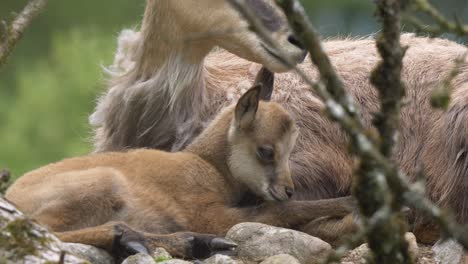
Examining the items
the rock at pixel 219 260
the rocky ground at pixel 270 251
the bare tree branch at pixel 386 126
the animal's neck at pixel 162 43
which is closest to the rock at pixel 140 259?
the rocky ground at pixel 270 251

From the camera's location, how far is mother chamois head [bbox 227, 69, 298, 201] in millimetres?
6508

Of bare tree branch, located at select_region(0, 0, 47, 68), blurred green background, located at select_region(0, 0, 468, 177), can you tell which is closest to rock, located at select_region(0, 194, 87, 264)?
bare tree branch, located at select_region(0, 0, 47, 68)

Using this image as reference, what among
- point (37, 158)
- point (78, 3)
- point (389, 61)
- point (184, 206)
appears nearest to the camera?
point (389, 61)

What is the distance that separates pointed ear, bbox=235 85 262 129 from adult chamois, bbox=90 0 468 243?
1.72ft

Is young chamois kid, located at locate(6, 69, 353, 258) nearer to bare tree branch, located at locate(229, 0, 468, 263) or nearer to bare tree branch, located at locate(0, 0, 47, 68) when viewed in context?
bare tree branch, located at locate(0, 0, 47, 68)

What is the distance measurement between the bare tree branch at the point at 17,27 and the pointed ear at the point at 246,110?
190 cm

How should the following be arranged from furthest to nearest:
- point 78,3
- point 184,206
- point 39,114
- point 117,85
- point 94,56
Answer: point 78,3 < point 39,114 < point 94,56 < point 117,85 < point 184,206

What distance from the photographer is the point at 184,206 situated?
20.9 feet

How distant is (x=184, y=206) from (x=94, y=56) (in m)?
9.65

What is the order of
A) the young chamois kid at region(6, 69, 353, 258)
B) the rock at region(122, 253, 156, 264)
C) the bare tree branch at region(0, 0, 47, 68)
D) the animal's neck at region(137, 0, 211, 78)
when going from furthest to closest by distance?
the animal's neck at region(137, 0, 211, 78) → the young chamois kid at region(6, 69, 353, 258) → the rock at region(122, 253, 156, 264) → the bare tree branch at region(0, 0, 47, 68)

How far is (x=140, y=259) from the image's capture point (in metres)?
5.50

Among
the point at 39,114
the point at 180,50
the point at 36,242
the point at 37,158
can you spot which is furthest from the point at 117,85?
the point at 39,114

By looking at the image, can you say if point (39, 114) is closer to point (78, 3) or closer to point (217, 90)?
point (78, 3)

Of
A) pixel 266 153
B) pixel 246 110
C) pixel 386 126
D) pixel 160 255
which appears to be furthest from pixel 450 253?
pixel 386 126
